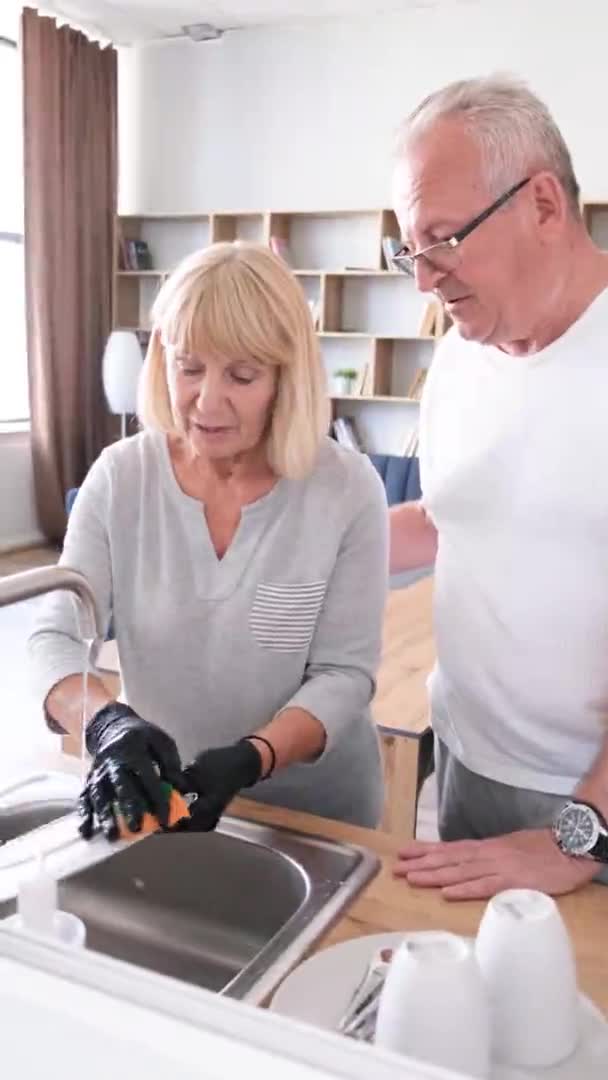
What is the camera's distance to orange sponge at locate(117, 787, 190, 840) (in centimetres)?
95

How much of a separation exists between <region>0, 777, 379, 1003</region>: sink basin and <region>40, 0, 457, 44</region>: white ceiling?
5.01 m

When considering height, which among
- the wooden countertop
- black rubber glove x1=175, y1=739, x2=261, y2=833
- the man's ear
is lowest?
the wooden countertop

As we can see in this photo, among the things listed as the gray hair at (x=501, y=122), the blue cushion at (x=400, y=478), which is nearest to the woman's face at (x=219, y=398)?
the gray hair at (x=501, y=122)

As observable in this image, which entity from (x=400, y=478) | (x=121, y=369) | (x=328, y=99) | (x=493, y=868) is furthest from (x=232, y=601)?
(x=328, y=99)

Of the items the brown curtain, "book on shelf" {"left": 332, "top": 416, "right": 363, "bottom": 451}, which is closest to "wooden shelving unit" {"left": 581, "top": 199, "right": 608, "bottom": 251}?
"book on shelf" {"left": 332, "top": 416, "right": 363, "bottom": 451}

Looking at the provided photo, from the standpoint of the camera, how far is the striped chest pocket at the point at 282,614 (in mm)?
1258

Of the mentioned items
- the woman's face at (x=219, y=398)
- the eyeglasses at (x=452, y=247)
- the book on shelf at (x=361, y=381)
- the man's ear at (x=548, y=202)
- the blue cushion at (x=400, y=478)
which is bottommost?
the blue cushion at (x=400, y=478)

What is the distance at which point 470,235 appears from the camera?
1.11m

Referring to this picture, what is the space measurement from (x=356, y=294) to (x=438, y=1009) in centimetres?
528

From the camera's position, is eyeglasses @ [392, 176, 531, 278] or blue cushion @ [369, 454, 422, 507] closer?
Result: eyeglasses @ [392, 176, 531, 278]

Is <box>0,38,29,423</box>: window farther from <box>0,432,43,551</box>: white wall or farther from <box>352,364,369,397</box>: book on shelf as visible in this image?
<box>352,364,369,397</box>: book on shelf

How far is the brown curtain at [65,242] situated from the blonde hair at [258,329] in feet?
14.9

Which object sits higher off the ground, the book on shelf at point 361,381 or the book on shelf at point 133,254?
the book on shelf at point 133,254

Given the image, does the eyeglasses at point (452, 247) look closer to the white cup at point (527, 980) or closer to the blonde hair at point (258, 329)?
the blonde hair at point (258, 329)
